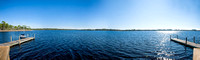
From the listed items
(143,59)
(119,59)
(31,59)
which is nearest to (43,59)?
(31,59)

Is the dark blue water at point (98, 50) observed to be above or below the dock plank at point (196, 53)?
below

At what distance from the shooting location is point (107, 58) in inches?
475

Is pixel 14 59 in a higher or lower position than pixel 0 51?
lower

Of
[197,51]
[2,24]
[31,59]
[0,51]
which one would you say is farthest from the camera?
[2,24]

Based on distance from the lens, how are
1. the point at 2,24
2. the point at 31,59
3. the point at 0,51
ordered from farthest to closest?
1. the point at 2,24
2. the point at 31,59
3. the point at 0,51

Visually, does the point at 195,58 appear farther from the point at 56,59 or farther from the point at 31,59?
the point at 31,59

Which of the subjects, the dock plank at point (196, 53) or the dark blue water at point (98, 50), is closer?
the dock plank at point (196, 53)

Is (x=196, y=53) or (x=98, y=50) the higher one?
(x=196, y=53)

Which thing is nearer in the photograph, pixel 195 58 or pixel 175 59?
pixel 195 58

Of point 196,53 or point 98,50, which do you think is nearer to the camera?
point 196,53

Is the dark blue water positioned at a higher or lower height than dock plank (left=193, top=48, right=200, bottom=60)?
lower

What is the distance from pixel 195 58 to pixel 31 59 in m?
16.5

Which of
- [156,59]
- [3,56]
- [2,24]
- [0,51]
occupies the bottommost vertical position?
[156,59]

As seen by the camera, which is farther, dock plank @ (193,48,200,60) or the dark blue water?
the dark blue water
